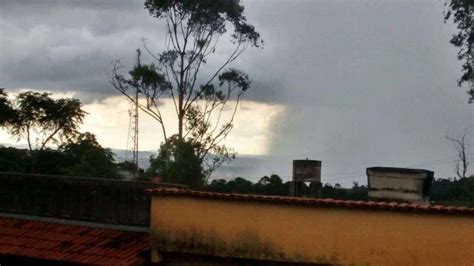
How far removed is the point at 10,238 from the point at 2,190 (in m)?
2.12

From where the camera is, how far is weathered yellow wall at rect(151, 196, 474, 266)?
12.2 m

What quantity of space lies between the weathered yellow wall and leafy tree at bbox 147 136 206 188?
56.0ft

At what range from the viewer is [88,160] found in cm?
3262

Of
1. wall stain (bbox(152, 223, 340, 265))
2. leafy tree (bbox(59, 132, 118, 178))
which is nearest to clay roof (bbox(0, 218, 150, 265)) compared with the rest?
wall stain (bbox(152, 223, 340, 265))

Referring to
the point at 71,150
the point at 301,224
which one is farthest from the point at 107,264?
the point at 71,150

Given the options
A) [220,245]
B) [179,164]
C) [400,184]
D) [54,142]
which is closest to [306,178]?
[400,184]

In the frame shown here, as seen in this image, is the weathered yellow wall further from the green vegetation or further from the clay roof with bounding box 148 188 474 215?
the green vegetation

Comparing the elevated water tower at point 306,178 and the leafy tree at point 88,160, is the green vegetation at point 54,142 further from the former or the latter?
the elevated water tower at point 306,178

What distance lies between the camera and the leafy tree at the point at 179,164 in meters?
31.4

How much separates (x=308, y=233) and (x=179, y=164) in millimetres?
Answer: 19263

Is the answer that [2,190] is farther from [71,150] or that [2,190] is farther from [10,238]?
[71,150]

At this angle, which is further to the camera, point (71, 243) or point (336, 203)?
point (71, 243)

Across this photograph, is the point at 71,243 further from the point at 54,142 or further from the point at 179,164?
the point at 54,142

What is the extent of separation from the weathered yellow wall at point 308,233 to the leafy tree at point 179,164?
56.0ft
